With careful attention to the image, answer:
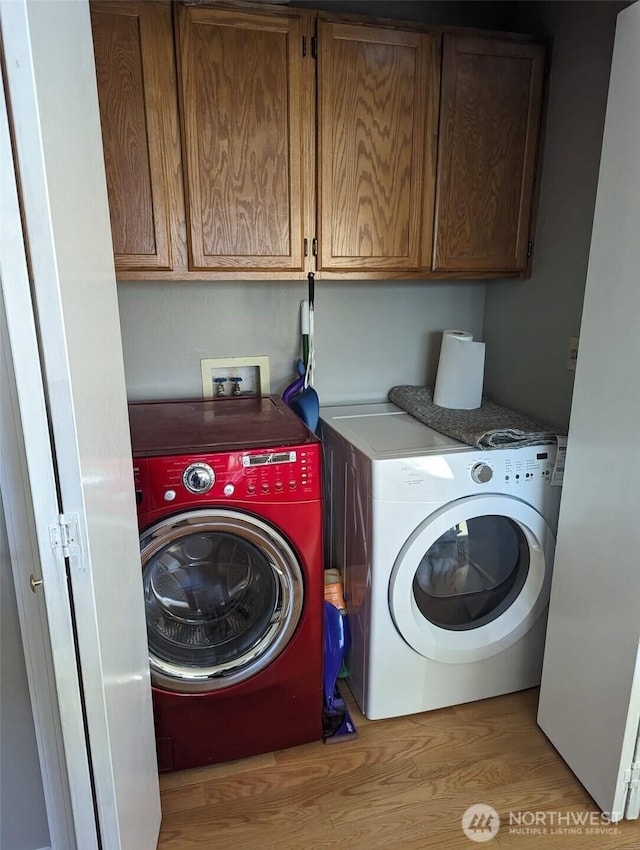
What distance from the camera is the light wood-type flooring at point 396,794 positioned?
1.50 meters

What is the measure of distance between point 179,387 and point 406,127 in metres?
1.15

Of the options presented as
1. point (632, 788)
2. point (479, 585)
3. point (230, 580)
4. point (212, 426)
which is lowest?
point (632, 788)

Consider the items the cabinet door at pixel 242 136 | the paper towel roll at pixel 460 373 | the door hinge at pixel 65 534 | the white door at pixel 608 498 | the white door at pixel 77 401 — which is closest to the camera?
the white door at pixel 77 401

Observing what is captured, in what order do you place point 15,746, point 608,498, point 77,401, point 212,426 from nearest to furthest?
point 77,401 < point 15,746 < point 608,498 < point 212,426

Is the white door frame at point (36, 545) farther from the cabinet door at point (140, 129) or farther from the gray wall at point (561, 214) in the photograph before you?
the gray wall at point (561, 214)

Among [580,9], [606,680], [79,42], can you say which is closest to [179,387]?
[79,42]

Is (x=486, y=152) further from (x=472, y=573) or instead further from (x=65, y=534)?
(x=65, y=534)

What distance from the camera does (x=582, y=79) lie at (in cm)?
175

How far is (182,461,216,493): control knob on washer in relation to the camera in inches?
58.4

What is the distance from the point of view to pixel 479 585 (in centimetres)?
193

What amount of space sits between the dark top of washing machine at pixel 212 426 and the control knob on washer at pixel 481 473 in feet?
1.59

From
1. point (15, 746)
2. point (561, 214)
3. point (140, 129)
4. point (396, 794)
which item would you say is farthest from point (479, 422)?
point (15, 746)

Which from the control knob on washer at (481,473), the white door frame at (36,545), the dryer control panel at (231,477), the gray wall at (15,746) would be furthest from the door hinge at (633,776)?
the gray wall at (15,746)

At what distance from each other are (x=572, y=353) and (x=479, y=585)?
0.83 meters
